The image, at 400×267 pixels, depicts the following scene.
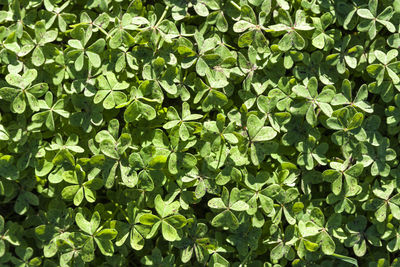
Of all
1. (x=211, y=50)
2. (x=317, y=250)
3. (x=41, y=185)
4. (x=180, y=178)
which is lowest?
(x=317, y=250)

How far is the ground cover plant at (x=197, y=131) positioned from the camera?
6.80 feet

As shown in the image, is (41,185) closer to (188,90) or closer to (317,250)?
(188,90)

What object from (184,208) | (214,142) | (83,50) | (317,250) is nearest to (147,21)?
(83,50)

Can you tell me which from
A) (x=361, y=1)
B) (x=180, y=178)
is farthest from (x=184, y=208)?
(x=361, y=1)

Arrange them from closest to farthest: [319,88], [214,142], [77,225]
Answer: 1. [214,142]
2. [77,225]
3. [319,88]

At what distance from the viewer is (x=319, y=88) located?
2.34 meters

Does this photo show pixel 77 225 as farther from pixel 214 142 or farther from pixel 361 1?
pixel 361 1

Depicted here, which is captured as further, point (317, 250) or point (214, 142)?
point (317, 250)

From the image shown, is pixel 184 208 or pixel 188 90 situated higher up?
pixel 188 90

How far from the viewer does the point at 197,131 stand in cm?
209

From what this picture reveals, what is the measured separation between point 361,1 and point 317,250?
3.93 feet

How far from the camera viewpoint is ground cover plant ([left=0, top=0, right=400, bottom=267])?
6.80 feet

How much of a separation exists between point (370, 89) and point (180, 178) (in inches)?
38.6

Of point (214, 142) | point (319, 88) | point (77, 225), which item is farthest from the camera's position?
point (319, 88)
